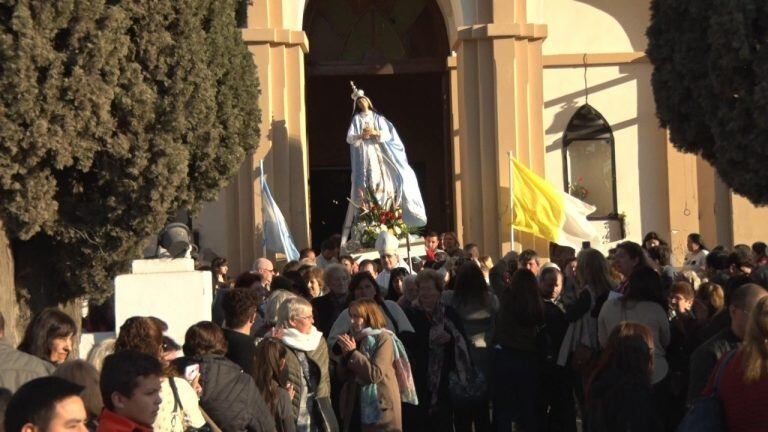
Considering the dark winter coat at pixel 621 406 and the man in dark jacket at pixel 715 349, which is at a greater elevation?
the man in dark jacket at pixel 715 349

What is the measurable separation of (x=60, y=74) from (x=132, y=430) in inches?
218

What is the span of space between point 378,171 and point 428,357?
966 centimetres

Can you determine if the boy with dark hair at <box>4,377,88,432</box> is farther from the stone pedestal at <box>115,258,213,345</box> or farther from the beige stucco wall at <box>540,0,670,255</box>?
the beige stucco wall at <box>540,0,670,255</box>

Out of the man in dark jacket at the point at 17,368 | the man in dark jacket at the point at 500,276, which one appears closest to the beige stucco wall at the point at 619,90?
the man in dark jacket at the point at 500,276

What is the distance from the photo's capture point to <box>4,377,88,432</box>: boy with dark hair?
4855 millimetres

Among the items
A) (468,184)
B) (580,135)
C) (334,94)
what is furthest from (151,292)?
(334,94)

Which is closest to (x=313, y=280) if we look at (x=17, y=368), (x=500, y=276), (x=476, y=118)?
(x=500, y=276)

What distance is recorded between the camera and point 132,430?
18.4ft

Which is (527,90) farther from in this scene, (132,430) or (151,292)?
(132,430)

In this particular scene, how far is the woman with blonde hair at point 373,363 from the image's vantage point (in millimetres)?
9609

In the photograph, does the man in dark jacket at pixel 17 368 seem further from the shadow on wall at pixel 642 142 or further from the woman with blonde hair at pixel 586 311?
the shadow on wall at pixel 642 142

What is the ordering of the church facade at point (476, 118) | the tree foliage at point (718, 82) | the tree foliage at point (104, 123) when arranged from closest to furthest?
1. the tree foliage at point (104, 123)
2. the tree foliage at point (718, 82)
3. the church facade at point (476, 118)

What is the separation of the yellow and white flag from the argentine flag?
307 cm

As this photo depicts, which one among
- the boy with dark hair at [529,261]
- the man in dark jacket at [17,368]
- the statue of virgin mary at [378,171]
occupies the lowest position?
the man in dark jacket at [17,368]
